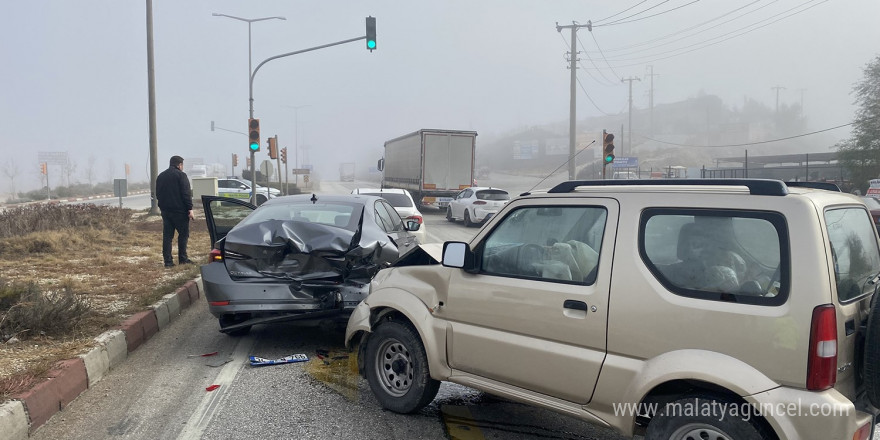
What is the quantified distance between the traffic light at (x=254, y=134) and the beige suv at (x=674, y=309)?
54.6 ft

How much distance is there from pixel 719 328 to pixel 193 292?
7.50 meters

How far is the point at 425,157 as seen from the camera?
2933 cm

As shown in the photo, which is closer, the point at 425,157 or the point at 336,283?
the point at 336,283

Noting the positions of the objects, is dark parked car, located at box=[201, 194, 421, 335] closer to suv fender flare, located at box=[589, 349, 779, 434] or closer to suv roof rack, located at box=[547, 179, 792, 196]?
suv roof rack, located at box=[547, 179, 792, 196]

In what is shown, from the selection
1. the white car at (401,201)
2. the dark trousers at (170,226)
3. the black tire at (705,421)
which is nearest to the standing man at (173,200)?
the dark trousers at (170,226)

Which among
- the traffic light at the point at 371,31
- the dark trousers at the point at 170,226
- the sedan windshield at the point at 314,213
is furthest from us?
the traffic light at the point at 371,31

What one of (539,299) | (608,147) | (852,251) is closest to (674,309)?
(539,299)

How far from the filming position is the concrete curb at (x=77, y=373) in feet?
13.6

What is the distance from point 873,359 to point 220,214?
22.1 feet

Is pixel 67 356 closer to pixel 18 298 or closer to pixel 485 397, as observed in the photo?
pixel 18 298

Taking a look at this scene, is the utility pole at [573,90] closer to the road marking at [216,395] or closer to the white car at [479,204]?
the white car at [479,204]

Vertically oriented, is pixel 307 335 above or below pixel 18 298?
below

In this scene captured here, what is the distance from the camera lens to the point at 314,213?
734 cm

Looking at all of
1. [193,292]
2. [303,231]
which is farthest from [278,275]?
[193,292]
